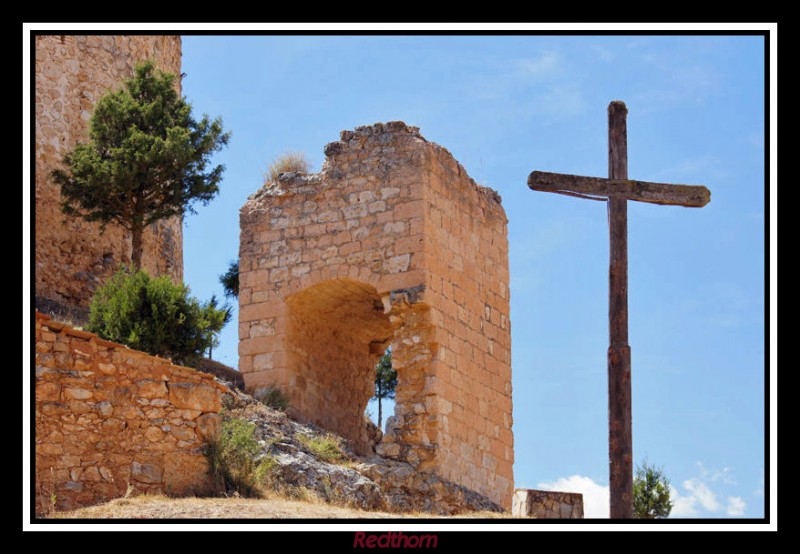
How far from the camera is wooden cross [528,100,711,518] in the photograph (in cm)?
1068

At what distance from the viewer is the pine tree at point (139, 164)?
1989cm

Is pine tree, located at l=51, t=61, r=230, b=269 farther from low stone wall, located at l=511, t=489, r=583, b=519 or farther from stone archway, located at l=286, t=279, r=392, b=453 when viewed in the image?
low stone wall, located at l=511, t=489, r=583, b=519

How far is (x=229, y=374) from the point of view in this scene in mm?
17172

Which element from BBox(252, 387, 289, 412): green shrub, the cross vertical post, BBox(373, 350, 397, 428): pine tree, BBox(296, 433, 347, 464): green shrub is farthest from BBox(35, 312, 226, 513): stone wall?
BBox(373, 350, 397, 428): pine tree

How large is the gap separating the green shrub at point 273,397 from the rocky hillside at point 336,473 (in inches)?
11.2

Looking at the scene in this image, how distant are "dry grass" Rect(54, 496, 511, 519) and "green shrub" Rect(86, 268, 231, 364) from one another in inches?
175

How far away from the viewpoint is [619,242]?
444 inches

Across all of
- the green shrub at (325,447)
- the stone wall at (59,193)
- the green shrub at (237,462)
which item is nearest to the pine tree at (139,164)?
the stone wall at (59,193)

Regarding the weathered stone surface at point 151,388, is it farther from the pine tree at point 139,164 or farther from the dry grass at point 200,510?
the pine tree at point 139,164

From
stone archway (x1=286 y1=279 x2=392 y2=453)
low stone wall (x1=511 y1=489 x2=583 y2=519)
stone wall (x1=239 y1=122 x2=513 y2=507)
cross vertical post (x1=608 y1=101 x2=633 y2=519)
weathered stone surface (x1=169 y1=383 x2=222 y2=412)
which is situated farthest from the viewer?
stone archway (x1=286 y1=279 x2=392 y2=453)

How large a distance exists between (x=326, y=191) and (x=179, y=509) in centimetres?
687
